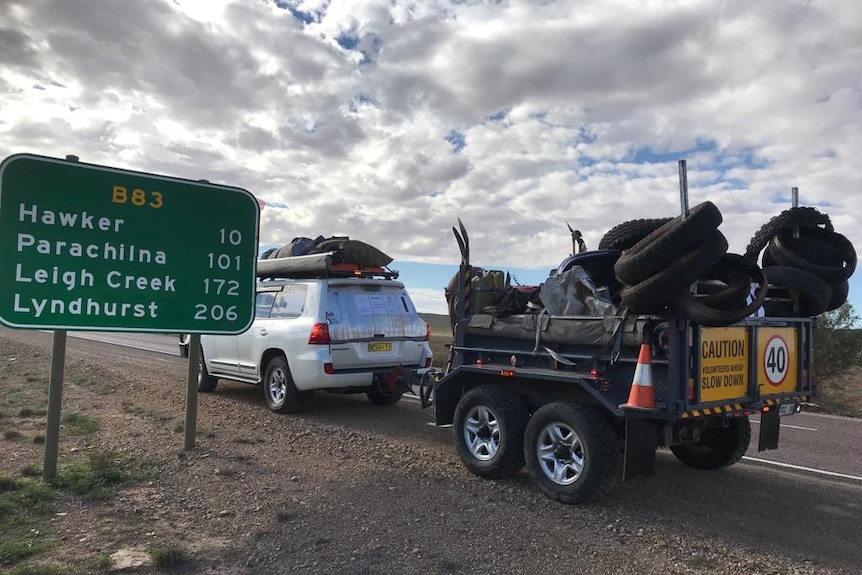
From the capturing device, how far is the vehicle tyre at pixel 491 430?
6195mm

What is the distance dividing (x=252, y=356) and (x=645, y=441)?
20.5ft

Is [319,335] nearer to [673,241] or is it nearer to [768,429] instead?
[673,241]

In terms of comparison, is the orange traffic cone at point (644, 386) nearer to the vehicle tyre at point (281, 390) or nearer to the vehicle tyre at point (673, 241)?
the vehicle tyre at point (673, 241)

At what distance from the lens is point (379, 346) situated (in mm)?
9438

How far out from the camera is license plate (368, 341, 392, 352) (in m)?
9.35

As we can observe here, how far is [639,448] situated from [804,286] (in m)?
2.59

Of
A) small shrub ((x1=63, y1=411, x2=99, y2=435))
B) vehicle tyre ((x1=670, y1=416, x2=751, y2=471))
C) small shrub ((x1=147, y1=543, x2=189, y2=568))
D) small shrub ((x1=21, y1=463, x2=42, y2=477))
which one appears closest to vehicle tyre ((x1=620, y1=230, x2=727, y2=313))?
vehicle tyre ((x1=670, y1=416, x2=751, y2=471))

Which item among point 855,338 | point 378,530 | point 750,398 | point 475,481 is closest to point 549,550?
point 378,530

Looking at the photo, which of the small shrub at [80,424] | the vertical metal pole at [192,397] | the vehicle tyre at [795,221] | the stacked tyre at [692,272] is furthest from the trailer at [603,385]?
the small shrub at [80,424]

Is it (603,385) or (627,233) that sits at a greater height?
(627,233)

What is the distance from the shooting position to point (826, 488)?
6566mm

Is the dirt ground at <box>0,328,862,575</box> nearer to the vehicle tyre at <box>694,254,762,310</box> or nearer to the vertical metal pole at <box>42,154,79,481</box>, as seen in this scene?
the vertical metal pole at <box>42,154,79,481</box>

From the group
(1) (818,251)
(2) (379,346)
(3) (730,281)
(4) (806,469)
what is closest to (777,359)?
(1) (818,251)

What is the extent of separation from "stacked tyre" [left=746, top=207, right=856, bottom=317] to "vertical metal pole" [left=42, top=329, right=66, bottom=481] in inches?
262
